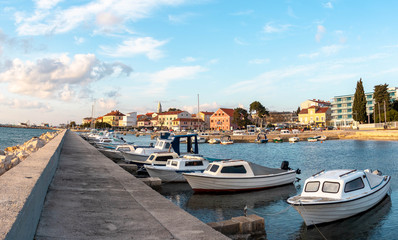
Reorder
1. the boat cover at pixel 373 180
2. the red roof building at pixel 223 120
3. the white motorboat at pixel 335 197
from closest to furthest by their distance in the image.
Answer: the white motorboat at pixel 335 197, the boat cover at pixel 373 180, the red roof building at pixel 223 120

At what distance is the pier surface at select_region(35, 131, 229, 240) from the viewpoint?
5.88 meters

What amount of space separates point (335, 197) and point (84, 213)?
11.3m

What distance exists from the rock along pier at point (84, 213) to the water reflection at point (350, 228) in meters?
7.77

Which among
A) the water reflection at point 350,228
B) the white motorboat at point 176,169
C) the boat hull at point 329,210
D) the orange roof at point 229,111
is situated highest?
the orange roof at point 229,111

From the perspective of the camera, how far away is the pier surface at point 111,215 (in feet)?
19.3

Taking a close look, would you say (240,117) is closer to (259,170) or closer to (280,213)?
(259,170)

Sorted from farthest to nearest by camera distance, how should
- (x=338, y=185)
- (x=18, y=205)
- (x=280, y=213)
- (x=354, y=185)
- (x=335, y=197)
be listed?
(x=280, y=213) → (x=354, y=185) → (x=338, y=185) → (x=335, y=197) → (x=18, y=205)

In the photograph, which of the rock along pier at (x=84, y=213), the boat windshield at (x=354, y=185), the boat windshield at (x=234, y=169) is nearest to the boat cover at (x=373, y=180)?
the boat windshield at (x=354, y=185)

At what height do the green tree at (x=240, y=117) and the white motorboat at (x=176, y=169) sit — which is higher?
the green tree at (x=240, y=117)

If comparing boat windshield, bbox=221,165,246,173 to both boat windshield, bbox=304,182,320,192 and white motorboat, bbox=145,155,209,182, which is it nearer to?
white motorboat, bbox=145,155,209,182

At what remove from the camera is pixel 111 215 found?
23.4 feet

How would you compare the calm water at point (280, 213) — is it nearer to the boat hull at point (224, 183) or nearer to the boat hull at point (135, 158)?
the boat hull at point (224, 183)

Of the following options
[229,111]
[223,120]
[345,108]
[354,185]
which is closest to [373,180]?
[354,185]

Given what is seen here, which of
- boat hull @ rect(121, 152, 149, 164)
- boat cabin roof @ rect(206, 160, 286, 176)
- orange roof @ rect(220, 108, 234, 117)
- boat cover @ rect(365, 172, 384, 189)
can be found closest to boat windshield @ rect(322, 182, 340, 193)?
boat cover @ rect(365, 172, 384, 189)
